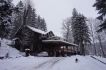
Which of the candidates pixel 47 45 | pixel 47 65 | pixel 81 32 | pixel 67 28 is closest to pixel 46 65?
pixel 47 65

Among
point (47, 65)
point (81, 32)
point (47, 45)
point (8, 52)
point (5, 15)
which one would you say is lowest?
point (47, 65)

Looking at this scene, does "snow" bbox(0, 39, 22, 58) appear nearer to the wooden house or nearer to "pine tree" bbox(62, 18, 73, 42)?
the wooden house

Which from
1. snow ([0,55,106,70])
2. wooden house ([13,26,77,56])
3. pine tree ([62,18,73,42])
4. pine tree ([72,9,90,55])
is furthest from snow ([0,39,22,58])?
pine tree ([62,18,73,42])

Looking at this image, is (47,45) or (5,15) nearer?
(5,15)

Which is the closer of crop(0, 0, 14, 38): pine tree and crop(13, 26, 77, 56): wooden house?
crop(0, 0, 14, 38): pine tree

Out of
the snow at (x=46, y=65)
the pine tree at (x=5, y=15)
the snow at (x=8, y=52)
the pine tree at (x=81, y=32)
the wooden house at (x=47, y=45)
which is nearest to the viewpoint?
the pine tree at (x=5, y=15)

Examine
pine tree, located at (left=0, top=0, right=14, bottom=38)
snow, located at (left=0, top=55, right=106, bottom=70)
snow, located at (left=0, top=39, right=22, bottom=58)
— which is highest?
pine tree, located at (left=0, top=0, right=14, bottom=38)

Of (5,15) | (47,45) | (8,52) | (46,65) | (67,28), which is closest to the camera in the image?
(5,15)

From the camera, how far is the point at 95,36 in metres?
54.5

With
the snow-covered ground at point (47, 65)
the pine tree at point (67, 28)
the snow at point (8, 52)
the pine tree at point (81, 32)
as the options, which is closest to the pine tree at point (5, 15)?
the snow-covered ground at point (47, 65)

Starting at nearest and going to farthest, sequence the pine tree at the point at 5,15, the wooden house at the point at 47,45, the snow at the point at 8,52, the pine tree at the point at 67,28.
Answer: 1. the pine tree at the point at 5,15
2. the snow at the point at 8,52
3. the wooden house at the point at 47,45
4. the pine tree at the point at 67,28

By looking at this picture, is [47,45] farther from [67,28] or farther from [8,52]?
[67,28]

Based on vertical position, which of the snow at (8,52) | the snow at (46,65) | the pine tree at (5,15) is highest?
the pine tree at (5,15)

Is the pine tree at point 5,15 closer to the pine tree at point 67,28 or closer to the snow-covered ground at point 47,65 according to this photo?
the snow-covered ground at point 47,65
